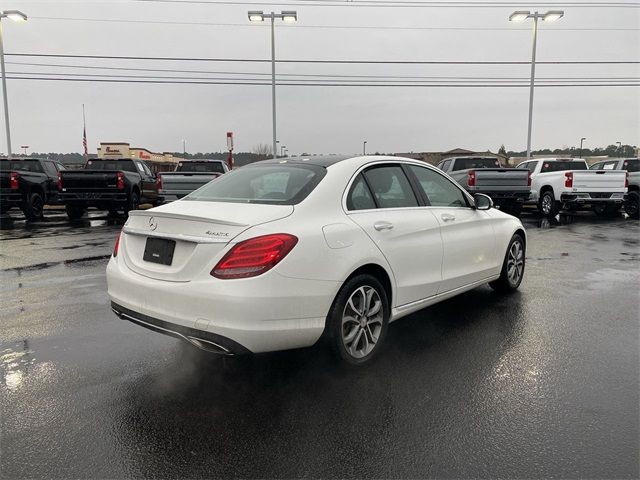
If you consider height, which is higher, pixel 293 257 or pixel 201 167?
pixel 201 167

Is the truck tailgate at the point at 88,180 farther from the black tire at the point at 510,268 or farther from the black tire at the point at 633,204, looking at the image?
the black tire at the point at 633,204

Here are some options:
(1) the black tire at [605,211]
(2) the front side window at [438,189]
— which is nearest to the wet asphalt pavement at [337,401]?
(2) the front side window at [438,189]

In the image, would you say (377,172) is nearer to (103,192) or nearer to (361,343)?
(361,343)

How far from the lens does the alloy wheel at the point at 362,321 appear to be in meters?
3.63

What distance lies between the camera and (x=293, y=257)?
3.17m

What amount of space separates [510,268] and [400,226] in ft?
8.37

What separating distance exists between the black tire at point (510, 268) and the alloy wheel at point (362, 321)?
2.61 meters

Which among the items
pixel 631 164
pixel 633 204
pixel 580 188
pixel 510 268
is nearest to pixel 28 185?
pixel 510 268

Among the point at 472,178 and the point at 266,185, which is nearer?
the point at 266,185

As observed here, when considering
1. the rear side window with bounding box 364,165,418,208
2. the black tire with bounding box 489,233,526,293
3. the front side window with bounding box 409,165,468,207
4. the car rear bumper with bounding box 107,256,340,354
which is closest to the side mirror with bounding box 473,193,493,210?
the front side window with bounding box 409,165,468,207

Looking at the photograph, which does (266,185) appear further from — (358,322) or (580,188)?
(580,188)

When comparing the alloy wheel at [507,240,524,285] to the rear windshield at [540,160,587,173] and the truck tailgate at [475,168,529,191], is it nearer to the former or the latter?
the truck tailgate at [475,168,529,191]

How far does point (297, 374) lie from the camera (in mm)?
3629

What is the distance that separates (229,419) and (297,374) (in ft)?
2.50
